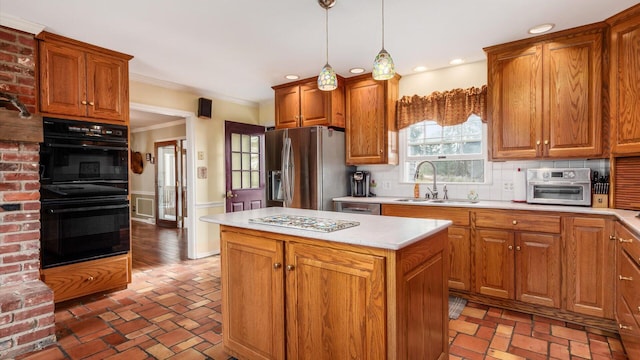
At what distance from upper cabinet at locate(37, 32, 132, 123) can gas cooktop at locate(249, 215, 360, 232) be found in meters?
2.21

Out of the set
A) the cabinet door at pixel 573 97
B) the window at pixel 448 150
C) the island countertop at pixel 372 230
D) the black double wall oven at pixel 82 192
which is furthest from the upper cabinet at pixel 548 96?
the black double wall oven at pixel 82 192

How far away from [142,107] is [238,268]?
293 cm

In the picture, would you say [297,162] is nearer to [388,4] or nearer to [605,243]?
[388,4]

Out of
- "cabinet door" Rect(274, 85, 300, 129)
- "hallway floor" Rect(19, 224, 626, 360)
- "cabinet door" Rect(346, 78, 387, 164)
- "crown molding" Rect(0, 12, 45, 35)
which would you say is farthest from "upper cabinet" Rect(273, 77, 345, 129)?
"crown molding" Rect(0, 12, 45, 35)

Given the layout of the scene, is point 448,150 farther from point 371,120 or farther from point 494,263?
point 494,263

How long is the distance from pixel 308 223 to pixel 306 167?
2017mm

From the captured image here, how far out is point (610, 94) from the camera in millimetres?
2555

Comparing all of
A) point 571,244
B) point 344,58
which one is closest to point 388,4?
point 344,58

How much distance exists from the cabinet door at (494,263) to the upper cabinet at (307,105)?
2.11m

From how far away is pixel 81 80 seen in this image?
2.98 metres

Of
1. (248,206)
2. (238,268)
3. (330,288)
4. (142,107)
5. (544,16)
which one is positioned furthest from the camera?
(248,206)

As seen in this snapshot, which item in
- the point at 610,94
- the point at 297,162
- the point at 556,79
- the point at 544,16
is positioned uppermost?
the point at 544,16

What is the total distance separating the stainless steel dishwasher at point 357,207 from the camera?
357 cm

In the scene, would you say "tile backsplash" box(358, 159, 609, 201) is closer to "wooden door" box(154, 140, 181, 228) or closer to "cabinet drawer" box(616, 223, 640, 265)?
"cabinet drawer" box(616, 223, 640, 265)
